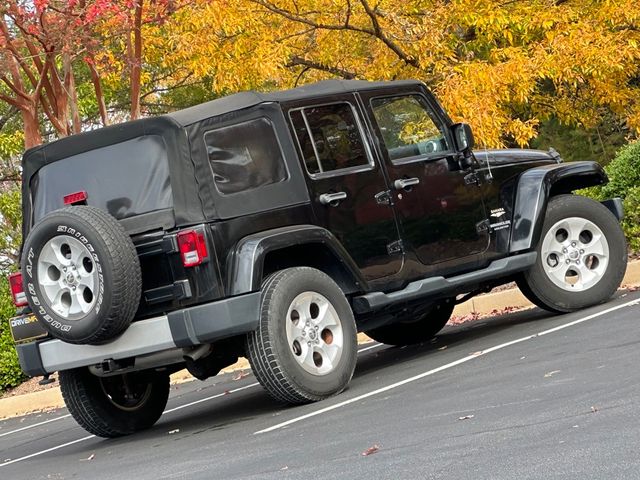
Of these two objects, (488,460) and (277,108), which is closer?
(488,460)

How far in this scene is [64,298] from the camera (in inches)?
305

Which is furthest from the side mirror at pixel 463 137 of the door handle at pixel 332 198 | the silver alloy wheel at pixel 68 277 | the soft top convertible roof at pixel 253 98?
the silver alloy wheel at pixel 68 277

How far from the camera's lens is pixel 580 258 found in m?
10.3

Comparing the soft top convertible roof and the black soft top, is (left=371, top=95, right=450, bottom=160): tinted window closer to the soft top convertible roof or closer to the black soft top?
the soft top convertible roof

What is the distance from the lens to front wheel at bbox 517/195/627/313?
1011 centimetres

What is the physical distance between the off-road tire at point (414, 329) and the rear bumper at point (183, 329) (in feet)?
11.8

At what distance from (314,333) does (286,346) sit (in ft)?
1.16

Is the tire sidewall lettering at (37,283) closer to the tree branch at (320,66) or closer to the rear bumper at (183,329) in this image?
the rear bumper at (183,329)

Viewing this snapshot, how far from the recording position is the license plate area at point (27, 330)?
27.5ft

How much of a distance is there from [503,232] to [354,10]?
19.6 ft

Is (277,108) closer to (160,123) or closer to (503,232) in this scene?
(160,123)

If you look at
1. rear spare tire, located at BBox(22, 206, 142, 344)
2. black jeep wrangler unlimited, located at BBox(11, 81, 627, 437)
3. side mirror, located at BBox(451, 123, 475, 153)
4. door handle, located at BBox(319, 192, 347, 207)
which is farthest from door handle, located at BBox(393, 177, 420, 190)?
rear spare tire, located at BBox(22, 206, 142, 344)

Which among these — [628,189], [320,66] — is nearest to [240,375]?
[628,189]

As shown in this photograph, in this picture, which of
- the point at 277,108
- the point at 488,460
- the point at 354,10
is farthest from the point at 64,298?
the point at 354,10
